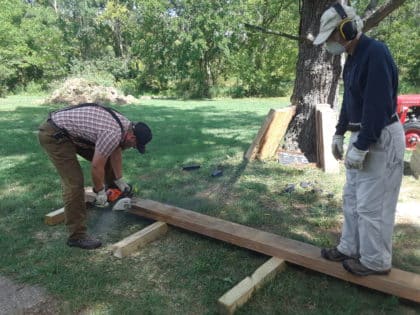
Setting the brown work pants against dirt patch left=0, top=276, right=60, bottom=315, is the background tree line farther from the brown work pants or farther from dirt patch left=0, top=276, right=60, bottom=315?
dirt patch left=0, top=276, right=60, bottom=315

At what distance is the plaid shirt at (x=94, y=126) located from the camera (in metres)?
3.24

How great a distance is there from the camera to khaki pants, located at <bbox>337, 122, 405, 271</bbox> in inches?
98.7

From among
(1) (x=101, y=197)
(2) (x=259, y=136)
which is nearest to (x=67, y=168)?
(1) (x=101, y=197)

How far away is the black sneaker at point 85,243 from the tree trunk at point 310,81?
376 cm

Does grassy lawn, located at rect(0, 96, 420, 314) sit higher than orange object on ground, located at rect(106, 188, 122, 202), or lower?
lower

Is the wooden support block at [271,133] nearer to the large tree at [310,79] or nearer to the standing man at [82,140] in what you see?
the large tree at [310,79]

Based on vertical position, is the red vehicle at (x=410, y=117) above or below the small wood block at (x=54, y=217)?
above

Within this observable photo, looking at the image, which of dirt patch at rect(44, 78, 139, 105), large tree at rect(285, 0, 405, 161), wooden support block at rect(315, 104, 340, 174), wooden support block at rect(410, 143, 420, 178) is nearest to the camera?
wooden support block at rect(410, 143, 420, 178)

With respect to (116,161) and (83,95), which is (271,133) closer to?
(116,161)

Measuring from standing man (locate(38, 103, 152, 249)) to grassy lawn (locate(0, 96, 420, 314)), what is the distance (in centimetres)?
53

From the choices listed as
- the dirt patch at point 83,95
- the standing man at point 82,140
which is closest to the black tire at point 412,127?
the standing man at point 82,140

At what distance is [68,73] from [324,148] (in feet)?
85.9

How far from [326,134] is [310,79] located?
0.93 meters

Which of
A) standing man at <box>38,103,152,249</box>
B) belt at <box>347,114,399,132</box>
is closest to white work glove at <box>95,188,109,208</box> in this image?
standing man at <box>38,103,152,249</box>
